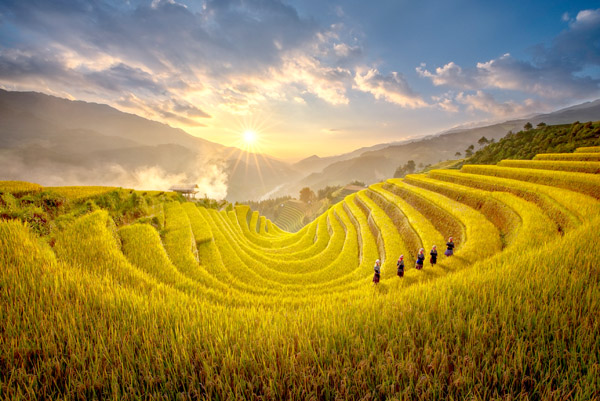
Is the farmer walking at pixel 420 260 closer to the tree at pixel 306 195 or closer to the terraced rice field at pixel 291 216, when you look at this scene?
the terraced rice field at pixel 291 216

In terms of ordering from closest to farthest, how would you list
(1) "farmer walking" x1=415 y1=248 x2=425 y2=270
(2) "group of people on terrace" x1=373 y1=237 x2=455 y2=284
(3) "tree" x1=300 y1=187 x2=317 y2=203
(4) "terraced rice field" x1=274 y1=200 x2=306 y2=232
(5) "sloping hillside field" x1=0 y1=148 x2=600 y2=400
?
(5) "sloping hillside field" x1=0 y1=148 x2=600 y2=400 → (2) "group of people on terrace" x1=373 y1=237 x2=455 y2=284 → (1) "farmer walking" x1=415 y1=248 x2=425 y2=270 → (4) "terraced rice field" x1=274 y1=200 x2=306 y2=232 → (3) "tree" x1=300 y1=187 x2=317 y2=203

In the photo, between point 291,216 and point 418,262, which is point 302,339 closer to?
point 418,262

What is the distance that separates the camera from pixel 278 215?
126812 millimetres

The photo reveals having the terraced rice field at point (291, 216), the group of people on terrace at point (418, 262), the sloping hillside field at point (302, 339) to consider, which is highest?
the sloping hillside field at point (302, 339)

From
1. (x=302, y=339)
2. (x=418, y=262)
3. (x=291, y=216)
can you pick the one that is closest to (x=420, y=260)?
(x=418, y=262)

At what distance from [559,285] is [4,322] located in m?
8.13

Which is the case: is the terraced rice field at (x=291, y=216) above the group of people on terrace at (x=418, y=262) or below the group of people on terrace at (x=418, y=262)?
below

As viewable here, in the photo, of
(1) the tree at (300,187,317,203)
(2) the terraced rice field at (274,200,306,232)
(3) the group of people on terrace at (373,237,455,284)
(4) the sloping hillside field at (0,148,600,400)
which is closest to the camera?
(4) the sloping hillside field at (0,148,600,400)

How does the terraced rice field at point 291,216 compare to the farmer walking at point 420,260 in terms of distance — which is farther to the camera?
the terraced rice field at point 291,216

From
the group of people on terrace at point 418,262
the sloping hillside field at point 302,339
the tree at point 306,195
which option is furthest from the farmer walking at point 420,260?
the tree at point 306,195

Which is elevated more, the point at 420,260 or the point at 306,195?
the point at 306,195

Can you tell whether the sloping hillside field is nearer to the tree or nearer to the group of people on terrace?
the group of people on terrace

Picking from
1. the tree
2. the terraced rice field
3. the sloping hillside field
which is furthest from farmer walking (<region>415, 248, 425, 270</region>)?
the tree

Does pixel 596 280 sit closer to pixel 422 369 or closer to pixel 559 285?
pixel 559 285
